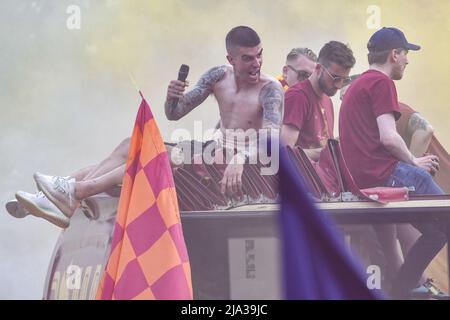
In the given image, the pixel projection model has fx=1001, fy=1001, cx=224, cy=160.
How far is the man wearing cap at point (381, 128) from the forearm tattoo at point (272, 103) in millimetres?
299

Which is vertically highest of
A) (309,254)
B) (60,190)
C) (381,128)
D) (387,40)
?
(387,40)

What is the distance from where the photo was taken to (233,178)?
4.60 m

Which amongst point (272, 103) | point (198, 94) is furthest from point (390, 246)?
point (198, 94)

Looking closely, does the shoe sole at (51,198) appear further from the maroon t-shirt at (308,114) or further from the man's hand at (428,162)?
the man's hand at (428,162)

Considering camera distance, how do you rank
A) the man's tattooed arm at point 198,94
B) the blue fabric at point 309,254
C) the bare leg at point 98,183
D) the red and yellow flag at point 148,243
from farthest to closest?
the man's tattooed arm at point 198,94
the bare leg at point 98,183
the red and yellow flag at point 148,243
the blue fabric at point 309,254

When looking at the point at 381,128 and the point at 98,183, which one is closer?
the point at 98,183

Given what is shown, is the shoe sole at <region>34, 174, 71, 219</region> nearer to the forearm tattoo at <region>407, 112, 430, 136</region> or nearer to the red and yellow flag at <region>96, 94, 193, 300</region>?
the red and yellow flag at <region>96, 94, 193, 300</region>

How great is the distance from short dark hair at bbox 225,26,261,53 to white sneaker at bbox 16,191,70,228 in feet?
3.57

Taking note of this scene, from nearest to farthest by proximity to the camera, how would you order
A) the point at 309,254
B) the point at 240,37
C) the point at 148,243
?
1. the point at 309,254
2. the point at 148,243
3. the point at 240,37

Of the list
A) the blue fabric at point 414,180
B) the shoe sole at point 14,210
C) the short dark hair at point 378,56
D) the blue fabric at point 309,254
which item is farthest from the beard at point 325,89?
the blue fabric at point 309,254

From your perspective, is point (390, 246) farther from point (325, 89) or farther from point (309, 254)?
point (309, 254)

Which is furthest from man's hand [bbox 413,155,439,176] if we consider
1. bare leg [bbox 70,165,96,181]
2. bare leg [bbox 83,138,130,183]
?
bare leg [bbox 70,165,96,181]

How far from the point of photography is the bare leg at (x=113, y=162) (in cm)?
457

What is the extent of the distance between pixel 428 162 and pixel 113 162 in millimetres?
1469
